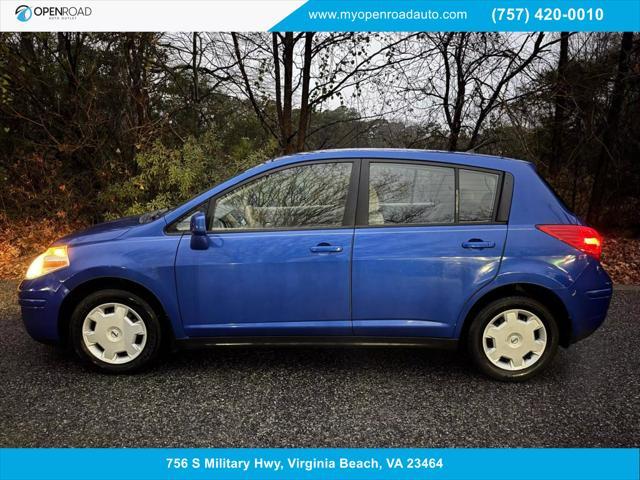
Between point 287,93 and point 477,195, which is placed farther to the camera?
point 287,93

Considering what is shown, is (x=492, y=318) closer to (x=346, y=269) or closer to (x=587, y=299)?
(x=587, y=299)

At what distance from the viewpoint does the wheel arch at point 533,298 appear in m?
3.32

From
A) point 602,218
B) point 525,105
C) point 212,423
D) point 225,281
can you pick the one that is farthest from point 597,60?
point 212,423

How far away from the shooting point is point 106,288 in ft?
11.3

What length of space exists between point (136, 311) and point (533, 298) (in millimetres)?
2821

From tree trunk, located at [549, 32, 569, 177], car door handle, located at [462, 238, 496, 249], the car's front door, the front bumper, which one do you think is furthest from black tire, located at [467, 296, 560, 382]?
tree trunk, located at [549, 32, 569, 177]

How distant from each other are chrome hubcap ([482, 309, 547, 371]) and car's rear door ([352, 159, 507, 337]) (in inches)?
12.0

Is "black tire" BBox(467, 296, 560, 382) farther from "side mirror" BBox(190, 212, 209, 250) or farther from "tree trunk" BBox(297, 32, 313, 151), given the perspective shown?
"tree trunk" BBox(297, 32, 313, 151)

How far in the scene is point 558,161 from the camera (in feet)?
30.8

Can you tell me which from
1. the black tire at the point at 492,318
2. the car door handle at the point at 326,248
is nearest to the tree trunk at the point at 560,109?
the black tire at the point at 492,318

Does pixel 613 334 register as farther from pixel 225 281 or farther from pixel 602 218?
pixel 602 218

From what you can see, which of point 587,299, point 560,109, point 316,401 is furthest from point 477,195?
point 560,109

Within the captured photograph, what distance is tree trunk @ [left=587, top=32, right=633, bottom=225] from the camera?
8.20m

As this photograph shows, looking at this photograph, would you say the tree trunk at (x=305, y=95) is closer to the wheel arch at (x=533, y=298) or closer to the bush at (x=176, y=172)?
the bush at (x=176, y=172)
